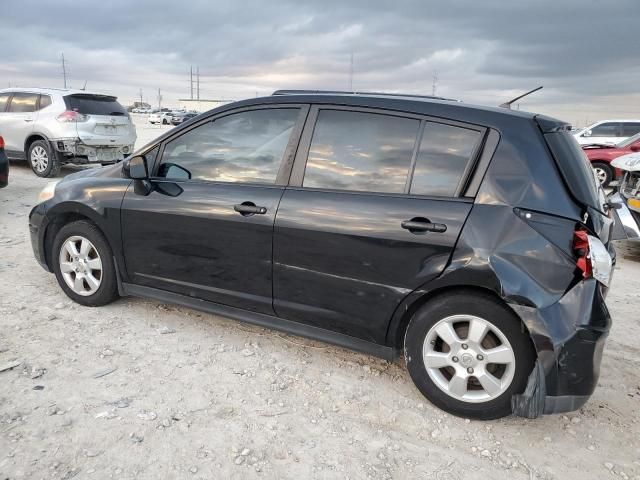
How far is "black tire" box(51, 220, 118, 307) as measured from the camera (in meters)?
3.79

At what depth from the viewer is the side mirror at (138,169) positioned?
3.48 m

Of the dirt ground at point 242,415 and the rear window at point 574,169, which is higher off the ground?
the rear window at point 574,169

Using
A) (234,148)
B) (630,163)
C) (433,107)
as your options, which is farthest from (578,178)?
(630,163)

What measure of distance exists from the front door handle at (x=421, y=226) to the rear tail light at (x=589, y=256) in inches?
25.6

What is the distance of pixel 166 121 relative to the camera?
51188 mm

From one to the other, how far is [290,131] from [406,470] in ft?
6.70

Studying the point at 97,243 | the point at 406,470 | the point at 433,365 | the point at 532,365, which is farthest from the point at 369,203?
the point at 97,243

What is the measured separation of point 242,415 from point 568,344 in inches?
68.1

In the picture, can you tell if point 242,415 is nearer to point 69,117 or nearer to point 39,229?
point 39,229

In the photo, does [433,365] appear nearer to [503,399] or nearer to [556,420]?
[503,399]

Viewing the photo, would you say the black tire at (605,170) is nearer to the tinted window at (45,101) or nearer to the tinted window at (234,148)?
the tinted window at (234,148)

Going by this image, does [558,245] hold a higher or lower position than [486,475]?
higher

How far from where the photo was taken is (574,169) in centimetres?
267

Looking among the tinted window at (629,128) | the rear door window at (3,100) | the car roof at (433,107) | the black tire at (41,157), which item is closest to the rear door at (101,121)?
the black tire at (41,157)
